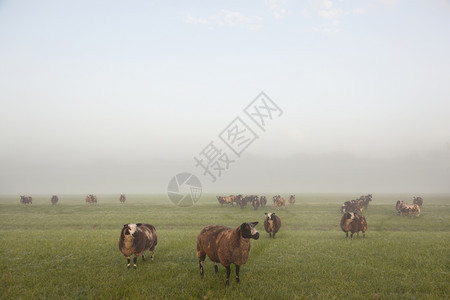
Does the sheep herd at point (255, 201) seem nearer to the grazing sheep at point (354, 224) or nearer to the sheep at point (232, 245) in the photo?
the grazing sheep at point (354, 224)

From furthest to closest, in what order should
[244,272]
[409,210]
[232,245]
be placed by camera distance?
[409,210], [244,272], [232,245]

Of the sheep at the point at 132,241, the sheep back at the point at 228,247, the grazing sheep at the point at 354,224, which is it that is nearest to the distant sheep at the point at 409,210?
the grazing sheep at the point at 354,224

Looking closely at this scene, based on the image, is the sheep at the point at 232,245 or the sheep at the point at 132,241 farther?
the sheep at the point at 132,241

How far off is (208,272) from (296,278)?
362 centimetres

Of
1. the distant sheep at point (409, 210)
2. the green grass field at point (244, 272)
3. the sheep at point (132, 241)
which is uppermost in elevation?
the sheep at point (132, 241)

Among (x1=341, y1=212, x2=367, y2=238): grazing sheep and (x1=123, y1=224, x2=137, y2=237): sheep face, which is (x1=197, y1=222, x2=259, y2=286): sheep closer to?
(x1=123, y1=224, x2=137, y2=237): sheep face

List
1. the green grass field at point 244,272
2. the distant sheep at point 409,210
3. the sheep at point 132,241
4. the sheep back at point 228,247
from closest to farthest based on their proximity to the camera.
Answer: the green grass field at point 244,272, the sheep back at point 228,247, the sheep at point 132,241, the distant sheep at point 409,210

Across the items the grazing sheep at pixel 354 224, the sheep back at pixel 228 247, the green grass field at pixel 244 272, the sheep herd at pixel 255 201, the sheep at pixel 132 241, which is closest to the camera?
the green grass field at pixel 244 272

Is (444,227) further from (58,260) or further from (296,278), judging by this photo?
(58,260)

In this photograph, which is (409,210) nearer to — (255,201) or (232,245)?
(255,201)

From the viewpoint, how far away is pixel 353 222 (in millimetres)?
19188

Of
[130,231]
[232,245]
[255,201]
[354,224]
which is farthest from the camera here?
[255,201]

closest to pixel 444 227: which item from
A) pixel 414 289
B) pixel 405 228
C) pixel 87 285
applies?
pixel 405 228

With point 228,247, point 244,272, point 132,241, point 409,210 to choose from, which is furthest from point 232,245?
point 409,210
